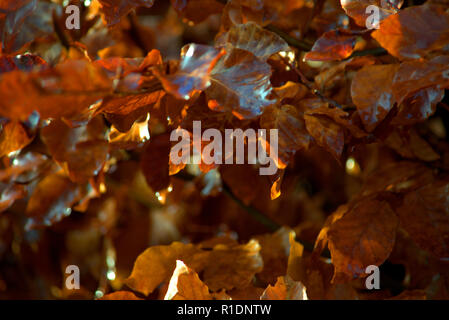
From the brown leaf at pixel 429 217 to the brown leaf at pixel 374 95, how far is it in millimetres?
69

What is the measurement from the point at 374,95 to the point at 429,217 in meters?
0.09

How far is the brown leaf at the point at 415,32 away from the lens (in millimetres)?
285

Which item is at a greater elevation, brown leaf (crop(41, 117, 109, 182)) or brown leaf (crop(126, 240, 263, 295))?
brown leaf (crop(41, 117, 109, 182))

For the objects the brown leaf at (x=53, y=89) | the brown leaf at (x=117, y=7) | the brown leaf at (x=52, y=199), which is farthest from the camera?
the brown leaf at (x=52, y=199)

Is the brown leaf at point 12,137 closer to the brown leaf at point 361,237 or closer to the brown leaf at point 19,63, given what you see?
the brown leaf at point 19,63

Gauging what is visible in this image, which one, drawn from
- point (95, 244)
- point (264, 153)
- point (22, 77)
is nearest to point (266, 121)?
point (264, 153)

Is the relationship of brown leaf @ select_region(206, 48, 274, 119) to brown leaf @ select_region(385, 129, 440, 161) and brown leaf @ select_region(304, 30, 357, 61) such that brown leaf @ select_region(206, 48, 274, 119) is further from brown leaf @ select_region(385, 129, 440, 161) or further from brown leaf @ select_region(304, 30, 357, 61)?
brown leaf @ select_region(385, 129, 440, 161)

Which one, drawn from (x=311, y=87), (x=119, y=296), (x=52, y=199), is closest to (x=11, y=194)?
A: (x=52, y=199)

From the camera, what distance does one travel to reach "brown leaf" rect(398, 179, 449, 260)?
1.07 feet

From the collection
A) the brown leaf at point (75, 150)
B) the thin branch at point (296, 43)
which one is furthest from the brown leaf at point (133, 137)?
the thin branch at point (296, 43)

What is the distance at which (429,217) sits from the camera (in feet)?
1.10

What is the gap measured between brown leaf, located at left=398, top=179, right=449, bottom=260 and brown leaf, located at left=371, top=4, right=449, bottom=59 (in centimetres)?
10

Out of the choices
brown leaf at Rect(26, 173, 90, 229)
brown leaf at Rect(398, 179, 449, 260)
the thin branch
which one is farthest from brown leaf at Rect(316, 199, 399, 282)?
brown leaf at Rect(26, 173, 90, 229)
